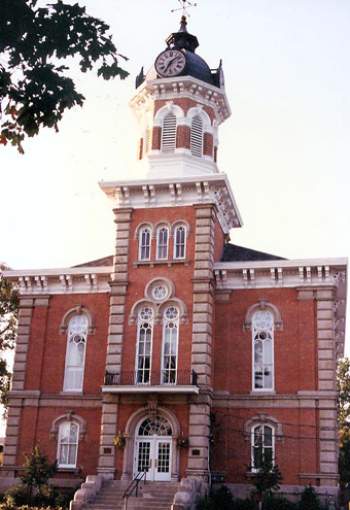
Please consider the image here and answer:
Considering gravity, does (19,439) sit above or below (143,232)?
below

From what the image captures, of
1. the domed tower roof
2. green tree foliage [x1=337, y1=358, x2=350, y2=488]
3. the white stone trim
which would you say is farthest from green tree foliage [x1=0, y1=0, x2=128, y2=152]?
green tree foliage [x1=337, y1=358, x2=350, y2=488]

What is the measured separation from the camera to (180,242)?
1284 inches

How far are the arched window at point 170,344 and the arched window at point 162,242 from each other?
7.90 ft

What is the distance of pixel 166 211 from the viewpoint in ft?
108

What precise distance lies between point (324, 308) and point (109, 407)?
Result: 32.4 feet

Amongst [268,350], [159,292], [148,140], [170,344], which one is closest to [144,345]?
[170,344]

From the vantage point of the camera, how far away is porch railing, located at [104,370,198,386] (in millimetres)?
30000

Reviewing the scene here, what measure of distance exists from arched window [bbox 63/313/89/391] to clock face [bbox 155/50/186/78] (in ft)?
39.9

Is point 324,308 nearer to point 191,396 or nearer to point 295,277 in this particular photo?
point 295,277

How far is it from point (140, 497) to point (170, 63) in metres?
19.7

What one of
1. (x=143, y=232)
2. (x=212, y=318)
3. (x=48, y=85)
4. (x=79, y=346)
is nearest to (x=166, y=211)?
(x=143, y=232)

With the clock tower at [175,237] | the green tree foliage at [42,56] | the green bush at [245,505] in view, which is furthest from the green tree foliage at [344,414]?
the green tree foliage at [42,56]

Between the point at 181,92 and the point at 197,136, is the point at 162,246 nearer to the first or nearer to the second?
the point at 197,136

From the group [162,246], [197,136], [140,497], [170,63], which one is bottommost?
[140,497]
